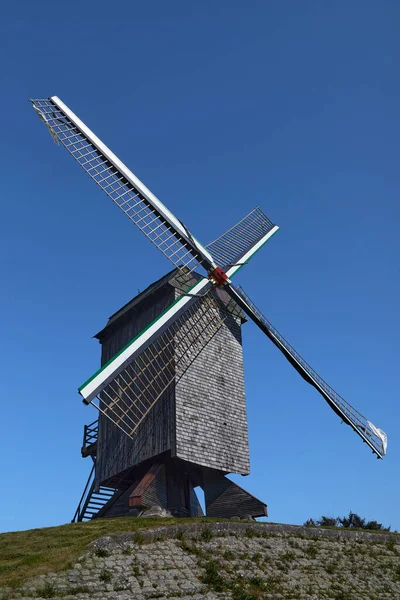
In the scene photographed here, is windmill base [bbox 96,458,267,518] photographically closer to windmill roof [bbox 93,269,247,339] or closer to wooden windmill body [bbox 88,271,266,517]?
wooden windmill body [bbox 88,271,266,517]

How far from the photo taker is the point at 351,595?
15375mm

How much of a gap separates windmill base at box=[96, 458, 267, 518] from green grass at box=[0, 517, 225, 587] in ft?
9.61

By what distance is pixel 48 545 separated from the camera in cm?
1588

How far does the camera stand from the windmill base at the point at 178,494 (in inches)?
872

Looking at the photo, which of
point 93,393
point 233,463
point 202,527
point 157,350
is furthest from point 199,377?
point 202,527

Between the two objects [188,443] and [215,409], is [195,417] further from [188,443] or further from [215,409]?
[215,409]

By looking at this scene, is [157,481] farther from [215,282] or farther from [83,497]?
[215,282]

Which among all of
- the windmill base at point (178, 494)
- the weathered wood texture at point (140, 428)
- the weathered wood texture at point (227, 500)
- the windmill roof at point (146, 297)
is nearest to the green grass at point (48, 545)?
the windmill base at point (178, 494)

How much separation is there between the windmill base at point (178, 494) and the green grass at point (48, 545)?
2.93 meters

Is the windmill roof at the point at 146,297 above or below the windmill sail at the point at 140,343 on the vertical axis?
above

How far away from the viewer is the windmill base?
22156 mm


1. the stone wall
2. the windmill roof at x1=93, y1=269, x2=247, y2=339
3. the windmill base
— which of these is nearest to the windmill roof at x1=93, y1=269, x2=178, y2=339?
the windmill roof at x1=93, y1=269, x2=247, y2=339

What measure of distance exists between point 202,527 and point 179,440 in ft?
19.7

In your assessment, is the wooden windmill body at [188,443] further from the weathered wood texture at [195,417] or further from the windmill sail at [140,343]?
the windmill sail at [140,343]
